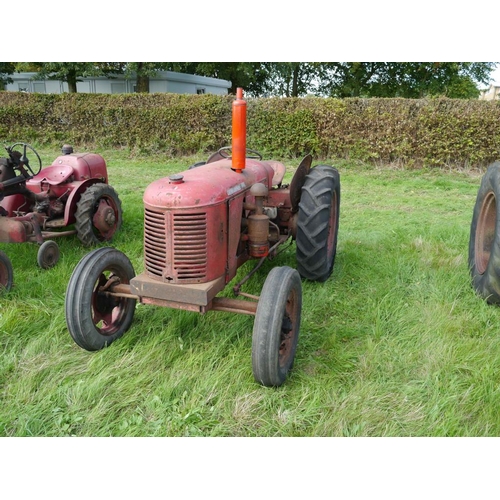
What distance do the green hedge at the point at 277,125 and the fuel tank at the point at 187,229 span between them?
31.0 ft

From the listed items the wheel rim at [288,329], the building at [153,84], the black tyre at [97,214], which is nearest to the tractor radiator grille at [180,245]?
the wheel rim at [288,329]

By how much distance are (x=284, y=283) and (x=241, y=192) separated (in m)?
0.98

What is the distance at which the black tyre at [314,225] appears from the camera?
4203 millimetres

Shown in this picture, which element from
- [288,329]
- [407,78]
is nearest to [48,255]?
[288,329]

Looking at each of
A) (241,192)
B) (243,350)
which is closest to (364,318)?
(243,350)

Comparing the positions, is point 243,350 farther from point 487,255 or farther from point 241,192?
point 487,255

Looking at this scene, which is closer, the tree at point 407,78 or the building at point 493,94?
the building at point 493,94

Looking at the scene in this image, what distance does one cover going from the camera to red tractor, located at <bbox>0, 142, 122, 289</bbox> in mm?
4961

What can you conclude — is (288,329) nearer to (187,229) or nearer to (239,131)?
(187,229)

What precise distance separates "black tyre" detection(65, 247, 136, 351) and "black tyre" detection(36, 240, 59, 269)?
1.46m

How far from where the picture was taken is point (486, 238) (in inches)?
190

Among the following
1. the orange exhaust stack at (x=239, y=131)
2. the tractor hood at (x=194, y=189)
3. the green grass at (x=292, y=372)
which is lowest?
the green grass at (x=292, y=372)

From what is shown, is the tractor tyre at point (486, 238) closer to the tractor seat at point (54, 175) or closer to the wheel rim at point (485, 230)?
the wheel rim at point (485, 230)

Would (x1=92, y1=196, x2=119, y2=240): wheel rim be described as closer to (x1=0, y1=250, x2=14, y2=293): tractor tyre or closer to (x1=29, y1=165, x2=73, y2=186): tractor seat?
(x1=29, y1=165, x2=73, y2=186): tractor seat
